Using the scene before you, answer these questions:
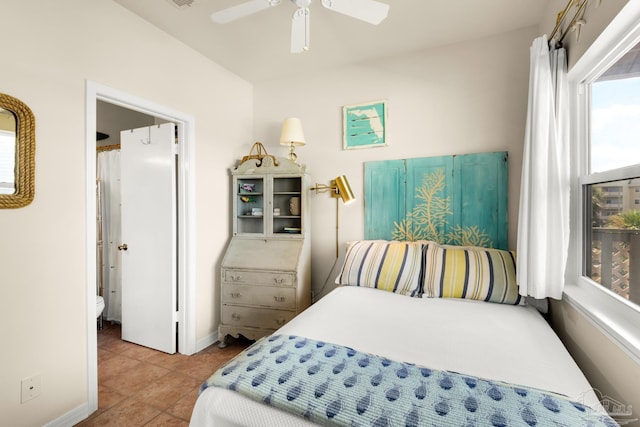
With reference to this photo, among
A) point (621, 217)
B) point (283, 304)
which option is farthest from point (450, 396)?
point (283, 304)

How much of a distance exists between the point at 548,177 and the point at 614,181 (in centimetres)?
31

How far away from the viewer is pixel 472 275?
2078 millimetres

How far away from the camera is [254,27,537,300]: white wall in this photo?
2385mm

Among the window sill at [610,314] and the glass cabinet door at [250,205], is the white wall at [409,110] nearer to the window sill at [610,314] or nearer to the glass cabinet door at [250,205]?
the glass cabinet door at [250,205]

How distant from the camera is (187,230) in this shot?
261 cm

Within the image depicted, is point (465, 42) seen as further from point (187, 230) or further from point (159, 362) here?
point (159, 362)

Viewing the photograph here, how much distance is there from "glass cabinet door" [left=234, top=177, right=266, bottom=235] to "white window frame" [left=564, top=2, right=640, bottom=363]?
234 centimetres

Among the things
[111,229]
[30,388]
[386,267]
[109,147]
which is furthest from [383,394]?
[109,147]

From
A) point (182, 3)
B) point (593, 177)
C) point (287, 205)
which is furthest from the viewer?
point (287, 205)

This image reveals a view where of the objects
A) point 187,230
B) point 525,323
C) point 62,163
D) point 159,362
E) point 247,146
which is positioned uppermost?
point 247,146

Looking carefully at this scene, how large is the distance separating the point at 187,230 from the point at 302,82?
72.8 inches

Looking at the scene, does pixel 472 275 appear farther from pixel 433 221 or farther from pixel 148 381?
pixel 148 381

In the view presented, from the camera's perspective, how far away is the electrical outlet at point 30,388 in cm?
157

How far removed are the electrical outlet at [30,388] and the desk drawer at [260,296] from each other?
1312mm
